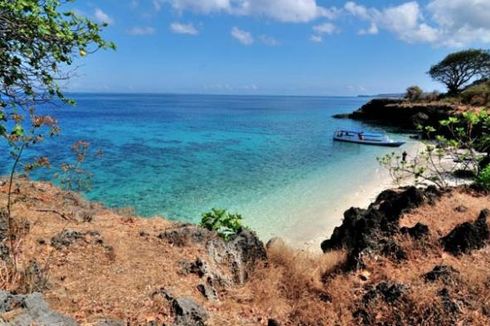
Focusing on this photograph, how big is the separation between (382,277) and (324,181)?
1780cm

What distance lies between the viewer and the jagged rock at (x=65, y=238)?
23.5 feet

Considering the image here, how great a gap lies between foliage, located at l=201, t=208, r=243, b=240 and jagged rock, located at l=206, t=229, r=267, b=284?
0.57 meters

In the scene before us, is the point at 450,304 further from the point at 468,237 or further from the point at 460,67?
the point at 460,67

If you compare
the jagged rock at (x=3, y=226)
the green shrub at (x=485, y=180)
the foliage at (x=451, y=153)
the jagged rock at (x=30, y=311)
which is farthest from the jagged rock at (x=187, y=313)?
the green shrub at (x=485, y=180)

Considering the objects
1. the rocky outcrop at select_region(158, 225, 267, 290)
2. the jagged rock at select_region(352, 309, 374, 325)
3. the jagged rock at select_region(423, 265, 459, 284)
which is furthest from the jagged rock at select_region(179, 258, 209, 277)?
the jagged rock at select_region(423, 265, 459, 284)

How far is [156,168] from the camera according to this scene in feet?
89.2

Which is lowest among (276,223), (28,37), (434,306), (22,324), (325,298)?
(276,223)

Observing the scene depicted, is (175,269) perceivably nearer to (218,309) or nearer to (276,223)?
(218,309)

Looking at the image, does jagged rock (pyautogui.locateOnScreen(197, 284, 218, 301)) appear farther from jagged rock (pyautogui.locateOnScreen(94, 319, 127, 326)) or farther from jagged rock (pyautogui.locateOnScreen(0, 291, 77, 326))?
jagged rock (pyautogui.locateOnScreen(0, 291, 77, 326))

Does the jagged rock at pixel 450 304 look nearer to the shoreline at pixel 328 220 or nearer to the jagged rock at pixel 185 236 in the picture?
the jagged rock at pixel 185 236

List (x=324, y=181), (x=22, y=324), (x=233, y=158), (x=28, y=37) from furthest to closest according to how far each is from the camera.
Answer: (x=233, y=158)
(x=324, y=181)
(x=28, y=37)
(x=22, y=324)

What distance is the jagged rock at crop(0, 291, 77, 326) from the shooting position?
3926 mm

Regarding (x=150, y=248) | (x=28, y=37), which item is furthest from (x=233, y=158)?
(x=28, y=37)

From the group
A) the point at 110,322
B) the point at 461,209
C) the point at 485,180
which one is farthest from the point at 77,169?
the point at 485,180
